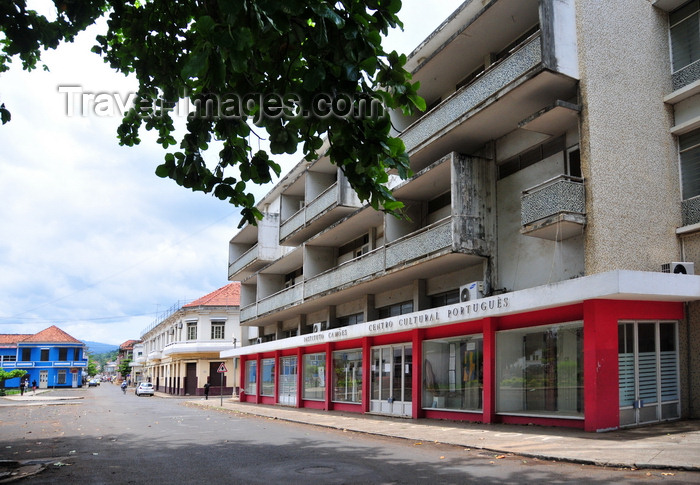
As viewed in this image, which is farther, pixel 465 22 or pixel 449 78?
pixel 449 78

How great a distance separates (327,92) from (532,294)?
9856 mm

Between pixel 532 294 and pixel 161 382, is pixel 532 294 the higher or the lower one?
the higher one

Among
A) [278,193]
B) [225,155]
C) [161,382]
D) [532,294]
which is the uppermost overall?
[278,193]

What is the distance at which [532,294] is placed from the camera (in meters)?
14.8

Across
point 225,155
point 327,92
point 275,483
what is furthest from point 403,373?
point 327,92

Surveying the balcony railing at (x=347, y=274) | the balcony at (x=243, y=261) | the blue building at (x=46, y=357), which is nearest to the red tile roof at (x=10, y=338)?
the blue building at (x=46, y=357)

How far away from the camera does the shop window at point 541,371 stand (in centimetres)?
1453

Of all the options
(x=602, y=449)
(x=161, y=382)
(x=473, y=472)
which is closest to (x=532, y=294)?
(x=602, y=449)

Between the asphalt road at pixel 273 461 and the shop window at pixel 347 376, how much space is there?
25.8 ft

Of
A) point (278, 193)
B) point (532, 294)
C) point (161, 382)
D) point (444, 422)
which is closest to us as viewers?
point (532, 294)

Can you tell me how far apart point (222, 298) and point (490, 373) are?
47.3 meters

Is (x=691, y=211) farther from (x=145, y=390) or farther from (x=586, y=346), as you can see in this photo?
(x=145, y=390)

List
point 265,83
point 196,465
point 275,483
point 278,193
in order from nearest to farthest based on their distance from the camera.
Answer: point 265,83 < point 275,483 < point 196,465 < point 278,193

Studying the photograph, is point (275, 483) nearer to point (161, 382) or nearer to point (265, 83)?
point (265, 83)
